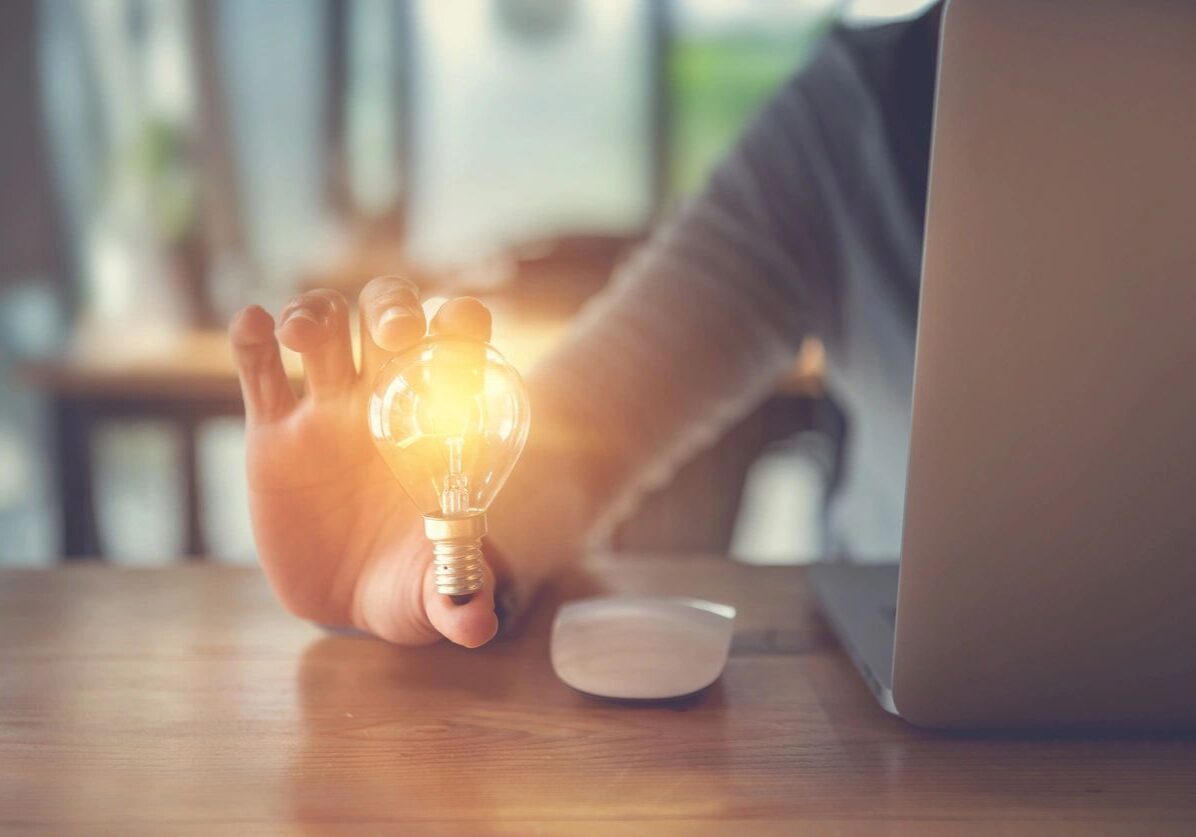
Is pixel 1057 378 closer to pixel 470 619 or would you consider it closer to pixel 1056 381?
pixel 1056 381

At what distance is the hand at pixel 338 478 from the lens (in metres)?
0.38

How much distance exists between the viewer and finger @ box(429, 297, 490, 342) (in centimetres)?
36

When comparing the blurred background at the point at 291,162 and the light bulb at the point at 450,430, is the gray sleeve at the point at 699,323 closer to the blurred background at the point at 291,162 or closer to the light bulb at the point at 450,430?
the light bulb at the point at 450,430

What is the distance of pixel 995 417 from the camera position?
35cm

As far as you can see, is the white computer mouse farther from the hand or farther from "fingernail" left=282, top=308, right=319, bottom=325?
"fingernail" left=282, top=308, right=319, bottom=325

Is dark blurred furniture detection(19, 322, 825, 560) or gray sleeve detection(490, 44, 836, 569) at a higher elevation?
gray sleeve detection(490, 44, 836, 569)

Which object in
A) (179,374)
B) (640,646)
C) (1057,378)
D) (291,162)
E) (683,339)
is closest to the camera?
(1057,378)

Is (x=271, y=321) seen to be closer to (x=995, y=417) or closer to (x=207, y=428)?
(x=995, y=417)

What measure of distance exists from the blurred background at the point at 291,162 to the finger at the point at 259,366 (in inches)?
60.9

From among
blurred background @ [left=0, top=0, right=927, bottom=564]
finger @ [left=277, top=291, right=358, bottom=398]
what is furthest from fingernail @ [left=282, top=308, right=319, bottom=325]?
blurred background @ [left=0, top=0, right=927, bottom=564]

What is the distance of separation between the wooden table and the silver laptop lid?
35mm

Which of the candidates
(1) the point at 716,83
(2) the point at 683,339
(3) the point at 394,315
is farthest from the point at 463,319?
(1) the point at 716,83

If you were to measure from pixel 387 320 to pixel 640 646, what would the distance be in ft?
0.66

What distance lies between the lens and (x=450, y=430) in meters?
0.36
